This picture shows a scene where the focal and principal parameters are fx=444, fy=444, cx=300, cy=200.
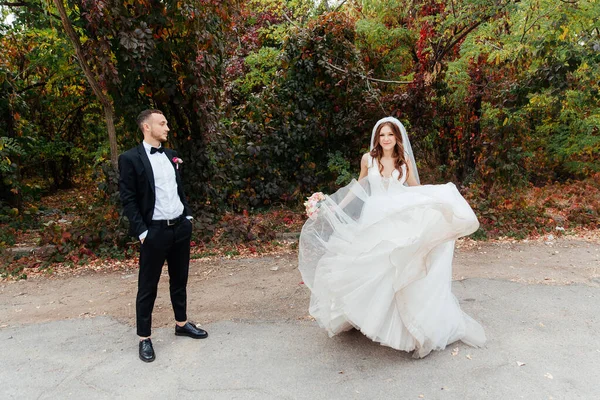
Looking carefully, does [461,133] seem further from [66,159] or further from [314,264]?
[66,159]

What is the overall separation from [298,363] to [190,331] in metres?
1.16

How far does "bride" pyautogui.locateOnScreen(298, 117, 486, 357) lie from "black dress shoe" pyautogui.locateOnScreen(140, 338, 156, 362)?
4.77 ft

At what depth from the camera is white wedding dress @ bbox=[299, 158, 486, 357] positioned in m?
3.50

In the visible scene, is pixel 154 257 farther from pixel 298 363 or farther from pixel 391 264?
pixel 391 264

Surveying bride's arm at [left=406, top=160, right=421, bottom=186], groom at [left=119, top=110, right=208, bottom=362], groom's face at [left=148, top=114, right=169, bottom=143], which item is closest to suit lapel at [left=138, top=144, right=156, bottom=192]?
groom at [left=119, top=110, right=208, bottom=362]

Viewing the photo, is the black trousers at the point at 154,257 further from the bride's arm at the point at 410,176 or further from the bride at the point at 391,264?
the bride's arm at the point at 410,176

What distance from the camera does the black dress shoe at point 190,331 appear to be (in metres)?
4.20

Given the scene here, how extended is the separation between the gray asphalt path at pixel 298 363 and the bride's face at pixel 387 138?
6.03 feet

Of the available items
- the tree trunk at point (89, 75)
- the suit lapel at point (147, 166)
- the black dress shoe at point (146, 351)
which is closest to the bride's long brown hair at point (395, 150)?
the suit lapel at point (147, 166)

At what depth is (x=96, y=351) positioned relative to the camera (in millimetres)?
4012

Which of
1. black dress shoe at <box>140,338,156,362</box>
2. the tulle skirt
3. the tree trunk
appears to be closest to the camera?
the tulle skirt

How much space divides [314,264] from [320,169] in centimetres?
596

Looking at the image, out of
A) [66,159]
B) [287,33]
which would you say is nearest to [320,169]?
[287,33]

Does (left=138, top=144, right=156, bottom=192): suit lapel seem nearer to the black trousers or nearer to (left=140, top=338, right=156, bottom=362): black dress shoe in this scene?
the black trousers
